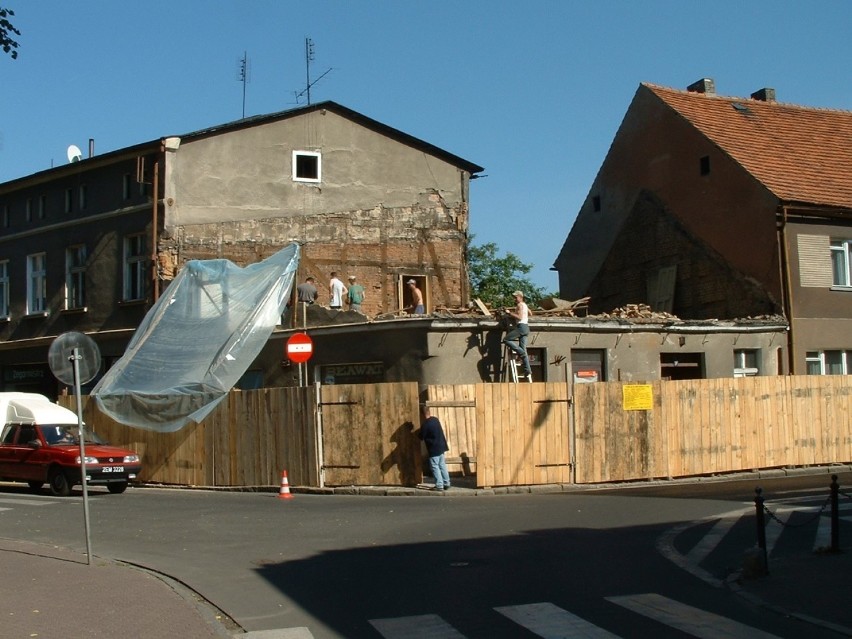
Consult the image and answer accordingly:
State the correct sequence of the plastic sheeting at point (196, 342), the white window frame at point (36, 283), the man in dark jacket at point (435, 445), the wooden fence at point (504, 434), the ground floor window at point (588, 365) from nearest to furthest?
the man in dark jacket at point (435, 445), the wooden fence at point (504, 434), the plastic sheeting at point (196, 342), the ground floor window at point (588, 365), the white window frame at point (36, 283)

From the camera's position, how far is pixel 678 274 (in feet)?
104

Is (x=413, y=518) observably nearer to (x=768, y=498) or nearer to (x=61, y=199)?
(x=768, y=498)

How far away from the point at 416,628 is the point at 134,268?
2403cm

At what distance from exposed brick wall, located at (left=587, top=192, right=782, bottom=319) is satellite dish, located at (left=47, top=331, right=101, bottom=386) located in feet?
68.2

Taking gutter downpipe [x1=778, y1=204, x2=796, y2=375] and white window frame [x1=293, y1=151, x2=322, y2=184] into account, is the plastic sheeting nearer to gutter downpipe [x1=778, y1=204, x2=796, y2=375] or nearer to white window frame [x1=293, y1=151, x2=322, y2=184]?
white window frame [x1=293, y1=151, x2=322, y2=184]

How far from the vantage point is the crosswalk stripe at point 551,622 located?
25.4 ft

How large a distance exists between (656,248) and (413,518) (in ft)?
63.1

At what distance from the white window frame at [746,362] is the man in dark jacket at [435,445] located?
36.8ft

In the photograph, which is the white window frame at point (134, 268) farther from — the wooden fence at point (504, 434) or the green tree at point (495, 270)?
the green tree at point (495, 270)

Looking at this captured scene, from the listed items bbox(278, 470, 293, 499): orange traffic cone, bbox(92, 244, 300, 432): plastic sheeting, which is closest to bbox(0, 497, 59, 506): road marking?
bbox(92, 244, 300, 432): plastic sheeting

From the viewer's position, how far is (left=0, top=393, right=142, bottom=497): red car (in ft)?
69.9

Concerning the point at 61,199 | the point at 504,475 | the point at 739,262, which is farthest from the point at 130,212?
the point at 739,262

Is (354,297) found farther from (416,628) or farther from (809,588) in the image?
(416,628)

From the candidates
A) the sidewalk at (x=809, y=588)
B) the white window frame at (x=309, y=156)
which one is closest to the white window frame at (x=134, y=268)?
the white window frame at (x=309, y=156)
